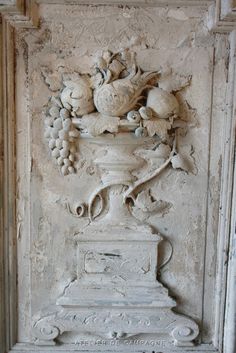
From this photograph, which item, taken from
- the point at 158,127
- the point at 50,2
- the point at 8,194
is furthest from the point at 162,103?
the point at 8,194

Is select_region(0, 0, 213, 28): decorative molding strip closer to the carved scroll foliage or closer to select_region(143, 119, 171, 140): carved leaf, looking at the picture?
the carved scroll foliage

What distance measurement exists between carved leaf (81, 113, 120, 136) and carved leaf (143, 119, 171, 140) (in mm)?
108

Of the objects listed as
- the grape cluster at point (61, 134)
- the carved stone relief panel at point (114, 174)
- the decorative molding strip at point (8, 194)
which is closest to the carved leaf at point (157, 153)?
the carved stone relief panel at point (114, 174)

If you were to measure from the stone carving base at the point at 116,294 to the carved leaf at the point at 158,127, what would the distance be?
35 centimetres

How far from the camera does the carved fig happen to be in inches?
56.6

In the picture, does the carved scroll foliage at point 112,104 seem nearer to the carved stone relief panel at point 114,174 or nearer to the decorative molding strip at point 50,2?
the carved stone relief panel at point 114,174

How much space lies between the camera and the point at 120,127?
4.82 feet

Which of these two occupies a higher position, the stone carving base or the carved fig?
the carved fig

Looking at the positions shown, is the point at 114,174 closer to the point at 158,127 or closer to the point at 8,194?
the point at 158,127

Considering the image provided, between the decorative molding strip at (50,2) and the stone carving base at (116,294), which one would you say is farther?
the stone carving base at (116,294)

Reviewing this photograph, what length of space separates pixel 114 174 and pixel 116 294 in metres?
0.46

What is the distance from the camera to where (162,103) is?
1436mm

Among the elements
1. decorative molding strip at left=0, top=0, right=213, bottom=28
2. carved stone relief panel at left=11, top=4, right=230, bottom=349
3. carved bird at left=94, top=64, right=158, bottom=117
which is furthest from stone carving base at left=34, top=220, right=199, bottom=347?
decorative molding strip at left=0, top=0, right=213, bottom=28

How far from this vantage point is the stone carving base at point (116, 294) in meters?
1.56
